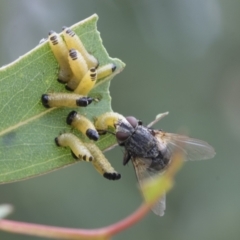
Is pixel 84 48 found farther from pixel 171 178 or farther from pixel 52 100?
pixel 171 178

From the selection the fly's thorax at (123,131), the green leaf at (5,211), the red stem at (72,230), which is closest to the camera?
the red stem at (72,230)

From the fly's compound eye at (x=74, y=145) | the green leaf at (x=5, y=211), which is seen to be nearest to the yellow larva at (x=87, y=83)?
the fly's compound eye at (x=74, y=145)

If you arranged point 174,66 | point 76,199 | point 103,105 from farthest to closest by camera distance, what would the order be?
point 174,66 → point 76,199 → point 103,105

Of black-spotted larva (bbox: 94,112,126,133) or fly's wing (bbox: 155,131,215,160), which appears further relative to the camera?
fly's wing (bbox: 155,131,215,160)

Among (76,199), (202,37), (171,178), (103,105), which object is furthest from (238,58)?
(171,178)

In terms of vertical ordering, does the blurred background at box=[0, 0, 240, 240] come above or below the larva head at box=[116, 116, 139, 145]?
below

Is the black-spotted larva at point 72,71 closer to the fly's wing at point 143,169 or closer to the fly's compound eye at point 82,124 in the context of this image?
the fly's compound eye at point 82,124

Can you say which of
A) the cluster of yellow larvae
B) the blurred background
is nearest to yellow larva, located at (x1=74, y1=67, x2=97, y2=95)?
the cluster of yellow larvae

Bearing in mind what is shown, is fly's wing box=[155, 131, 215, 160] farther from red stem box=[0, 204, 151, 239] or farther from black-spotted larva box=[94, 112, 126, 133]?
red stem box=[0, 204, 151, 239]
